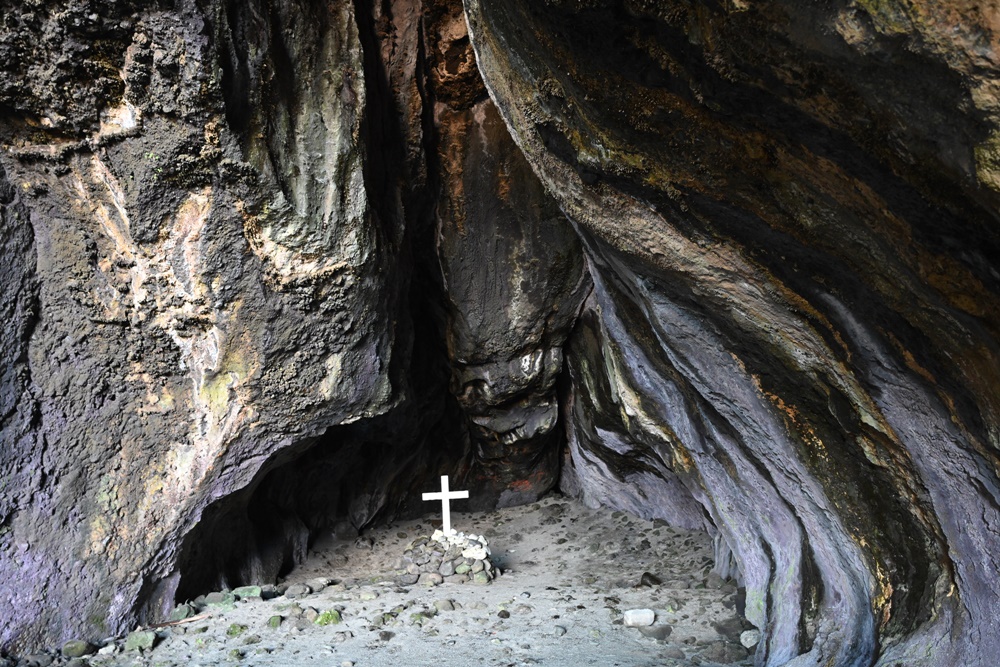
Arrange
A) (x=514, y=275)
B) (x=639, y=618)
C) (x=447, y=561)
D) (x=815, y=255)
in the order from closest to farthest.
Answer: (x=815, y=255), (x=639, y=618), (x=447, y=561), (x=514, y=275)

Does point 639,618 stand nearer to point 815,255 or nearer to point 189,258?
point 815,255

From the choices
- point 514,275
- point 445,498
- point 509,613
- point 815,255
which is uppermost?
point 514,275

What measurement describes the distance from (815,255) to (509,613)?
2833mm

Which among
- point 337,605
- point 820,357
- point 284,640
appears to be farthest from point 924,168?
point 337,605

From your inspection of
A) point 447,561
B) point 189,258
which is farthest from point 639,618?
point 189,258

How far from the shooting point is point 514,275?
535 centimetres

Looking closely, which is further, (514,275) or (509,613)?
(514,275)

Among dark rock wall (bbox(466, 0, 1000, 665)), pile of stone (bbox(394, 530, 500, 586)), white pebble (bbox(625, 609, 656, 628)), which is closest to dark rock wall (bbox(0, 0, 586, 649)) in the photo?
pile of stone (bbox(394, 530, 500, 586))

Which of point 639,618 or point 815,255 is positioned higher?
point 815,255

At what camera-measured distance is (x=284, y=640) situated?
380 cm

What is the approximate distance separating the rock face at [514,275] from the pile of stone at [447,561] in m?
0.92

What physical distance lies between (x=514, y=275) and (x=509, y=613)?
232cm

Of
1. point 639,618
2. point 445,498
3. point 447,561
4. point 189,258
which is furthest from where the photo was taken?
point 445,498

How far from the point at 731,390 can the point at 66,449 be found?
3.37 meters
